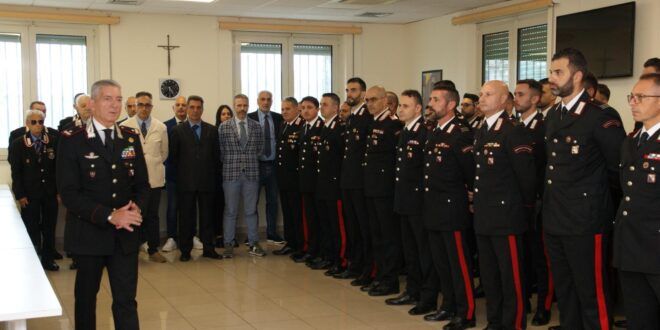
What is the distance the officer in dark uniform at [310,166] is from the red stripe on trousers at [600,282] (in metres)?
3.49

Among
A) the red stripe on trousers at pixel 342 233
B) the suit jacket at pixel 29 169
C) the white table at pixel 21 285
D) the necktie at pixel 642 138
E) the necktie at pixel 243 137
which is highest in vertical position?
the necktie at pixel 642 138

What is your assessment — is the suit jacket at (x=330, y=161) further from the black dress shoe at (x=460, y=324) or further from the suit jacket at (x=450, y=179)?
the black dress shoe at (x=460, y=324)

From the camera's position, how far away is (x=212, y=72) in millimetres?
10289

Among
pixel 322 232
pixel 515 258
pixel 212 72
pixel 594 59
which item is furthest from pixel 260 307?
pixel 212 72

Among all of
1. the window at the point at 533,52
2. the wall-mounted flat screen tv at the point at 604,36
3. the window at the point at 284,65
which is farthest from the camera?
the window at the point at 284,65

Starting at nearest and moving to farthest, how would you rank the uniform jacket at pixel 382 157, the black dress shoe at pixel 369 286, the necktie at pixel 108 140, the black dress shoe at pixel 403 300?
1. the necktie at pixel 108 140
2. the black dress shoe at pixel 403 300
3. the uniform jacket at pixel 382 157
4. the black dress shoe at pixel 369 286

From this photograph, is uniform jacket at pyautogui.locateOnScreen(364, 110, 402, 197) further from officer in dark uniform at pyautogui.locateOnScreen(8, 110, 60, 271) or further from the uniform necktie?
officer in dark uniform at pyautogui.locateOnScreen(8, 110, 60, 271)

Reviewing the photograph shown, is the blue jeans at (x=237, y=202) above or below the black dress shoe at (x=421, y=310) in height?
above

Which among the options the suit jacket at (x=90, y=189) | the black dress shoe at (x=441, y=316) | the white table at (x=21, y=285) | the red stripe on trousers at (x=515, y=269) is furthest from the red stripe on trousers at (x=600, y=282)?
the white table at (x=21, y=285)

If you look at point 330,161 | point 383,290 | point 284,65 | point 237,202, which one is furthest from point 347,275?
point 284,65

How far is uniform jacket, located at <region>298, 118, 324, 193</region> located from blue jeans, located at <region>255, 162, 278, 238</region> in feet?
2.78

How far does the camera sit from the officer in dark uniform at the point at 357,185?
20.7 ft

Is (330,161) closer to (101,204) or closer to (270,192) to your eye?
(270,192)

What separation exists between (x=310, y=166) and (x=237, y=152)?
88 centimetres
